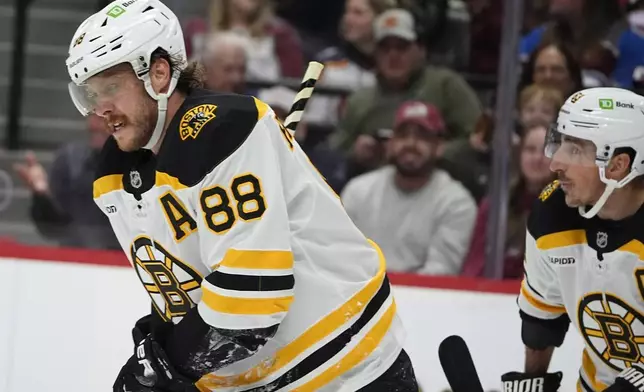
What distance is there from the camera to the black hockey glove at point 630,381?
7.12ft

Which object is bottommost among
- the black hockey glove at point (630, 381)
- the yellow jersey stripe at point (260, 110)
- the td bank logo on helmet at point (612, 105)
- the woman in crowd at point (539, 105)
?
the woman in crowd at point (539, 105)

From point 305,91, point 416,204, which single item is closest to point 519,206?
point 416,204

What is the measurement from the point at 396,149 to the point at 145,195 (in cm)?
191

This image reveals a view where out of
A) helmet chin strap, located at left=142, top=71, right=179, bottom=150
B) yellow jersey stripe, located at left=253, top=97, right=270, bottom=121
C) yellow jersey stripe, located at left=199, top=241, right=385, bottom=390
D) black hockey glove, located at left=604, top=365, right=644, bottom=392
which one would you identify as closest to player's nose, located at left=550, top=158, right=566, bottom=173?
black hockey glove, located at left=604, top=365, right=644, bottom=392

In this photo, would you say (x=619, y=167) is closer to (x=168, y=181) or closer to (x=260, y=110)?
(x=260, y=110)

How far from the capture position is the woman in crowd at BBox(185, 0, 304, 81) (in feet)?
12.8

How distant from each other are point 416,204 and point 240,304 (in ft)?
6.26

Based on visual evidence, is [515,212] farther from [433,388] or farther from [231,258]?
[231,258]

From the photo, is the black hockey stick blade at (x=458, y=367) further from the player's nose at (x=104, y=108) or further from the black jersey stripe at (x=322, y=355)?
the player's nose at (x=104, y=108)

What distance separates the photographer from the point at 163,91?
176 cm

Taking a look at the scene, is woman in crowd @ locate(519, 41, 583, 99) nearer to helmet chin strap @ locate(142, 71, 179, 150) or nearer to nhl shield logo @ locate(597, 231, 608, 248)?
nhl shield logo @ locate(597, 231, 608, 248)

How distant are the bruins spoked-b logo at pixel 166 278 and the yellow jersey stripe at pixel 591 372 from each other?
3.25 feet

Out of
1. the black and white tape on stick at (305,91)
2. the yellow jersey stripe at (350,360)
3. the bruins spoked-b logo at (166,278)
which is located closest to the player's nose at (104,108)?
the bruins spoked-b logo at (166,278)

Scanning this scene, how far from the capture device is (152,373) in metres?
1.79
